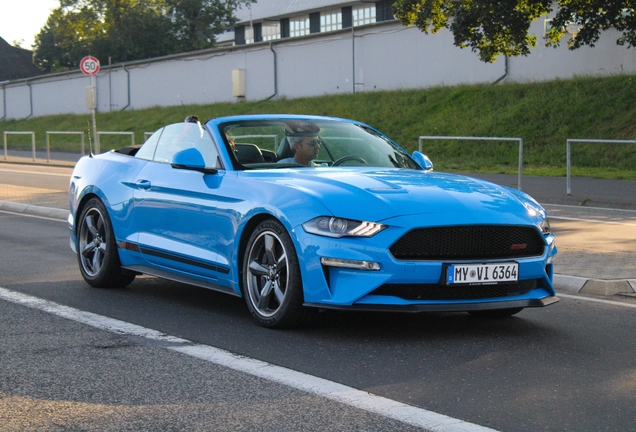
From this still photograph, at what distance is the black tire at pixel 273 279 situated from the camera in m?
Answer: 6.18

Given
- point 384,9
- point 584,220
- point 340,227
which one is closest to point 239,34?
point 384,9

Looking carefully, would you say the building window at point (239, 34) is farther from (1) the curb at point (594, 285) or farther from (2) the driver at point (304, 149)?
(2) the driver at point (304, 149)

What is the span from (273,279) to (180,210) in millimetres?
1209

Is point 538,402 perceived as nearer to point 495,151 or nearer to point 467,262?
point 467,262

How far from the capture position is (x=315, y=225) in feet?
19.8

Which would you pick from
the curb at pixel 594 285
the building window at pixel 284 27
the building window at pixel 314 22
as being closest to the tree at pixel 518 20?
the curb at pixel 594 285

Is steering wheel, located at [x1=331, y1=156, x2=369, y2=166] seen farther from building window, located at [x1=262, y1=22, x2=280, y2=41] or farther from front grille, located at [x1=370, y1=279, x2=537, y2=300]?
building window, located at [x1=262, y1=22, x2=280, y2=41]

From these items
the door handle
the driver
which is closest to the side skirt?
the door handle

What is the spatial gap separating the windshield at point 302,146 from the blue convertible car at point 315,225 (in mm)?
11

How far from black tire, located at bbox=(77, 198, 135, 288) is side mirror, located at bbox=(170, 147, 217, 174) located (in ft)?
4.37

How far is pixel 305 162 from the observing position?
7277mm

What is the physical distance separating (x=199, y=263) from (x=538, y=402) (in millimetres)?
3092

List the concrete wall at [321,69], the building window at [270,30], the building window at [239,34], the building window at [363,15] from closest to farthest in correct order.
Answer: the concrete wall at [321,69] → the building window at [363,15] → the building window at [270,30] → the building window at [239,34]

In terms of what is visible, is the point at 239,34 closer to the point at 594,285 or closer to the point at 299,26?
the point at 299,26
